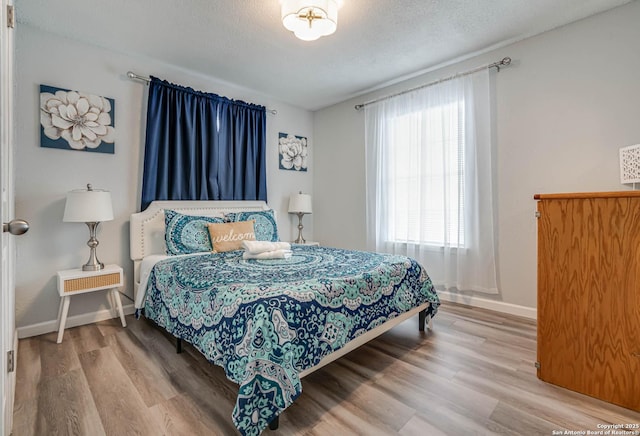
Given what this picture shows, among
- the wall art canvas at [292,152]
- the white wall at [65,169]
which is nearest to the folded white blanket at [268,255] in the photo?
the white wall at [65,169]

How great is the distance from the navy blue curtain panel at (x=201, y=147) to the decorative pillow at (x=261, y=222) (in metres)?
0.47

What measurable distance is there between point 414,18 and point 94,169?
122 inches

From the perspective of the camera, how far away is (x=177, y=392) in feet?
5.69

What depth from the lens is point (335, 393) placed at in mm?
1736

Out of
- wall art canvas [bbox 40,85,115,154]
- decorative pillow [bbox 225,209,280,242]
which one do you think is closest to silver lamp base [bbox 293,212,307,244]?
decorative pillow [bbox 225,209,280,242]

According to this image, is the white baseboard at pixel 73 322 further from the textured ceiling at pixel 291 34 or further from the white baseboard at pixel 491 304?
the white baseboard at pixel 491 304

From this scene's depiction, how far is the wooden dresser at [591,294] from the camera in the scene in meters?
1.56

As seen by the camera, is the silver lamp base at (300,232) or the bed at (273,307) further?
the silver lamp base at (300,232)

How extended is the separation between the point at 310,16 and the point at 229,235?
1.99 meters

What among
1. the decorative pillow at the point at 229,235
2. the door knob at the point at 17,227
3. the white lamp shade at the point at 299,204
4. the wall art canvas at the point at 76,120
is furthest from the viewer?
the white lamp shade at the point at 299,204

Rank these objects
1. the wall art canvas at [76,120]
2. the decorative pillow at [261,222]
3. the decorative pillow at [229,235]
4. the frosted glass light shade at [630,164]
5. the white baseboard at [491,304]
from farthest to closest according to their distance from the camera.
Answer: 1. the decorative pillow at [261,222]
2. the decorative pillow at [229,235]
3. the white baseboard at [491,304]
4. the wall art canvas at [76,120]
5. the frosted glass light shade at [630,164]

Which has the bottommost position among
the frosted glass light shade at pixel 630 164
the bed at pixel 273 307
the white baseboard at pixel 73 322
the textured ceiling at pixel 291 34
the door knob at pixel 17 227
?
the white baseboard at pixel 73 322

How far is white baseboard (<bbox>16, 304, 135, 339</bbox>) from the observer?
2.47m

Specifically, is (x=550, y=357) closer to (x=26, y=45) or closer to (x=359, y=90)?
(x=359, y=90)
